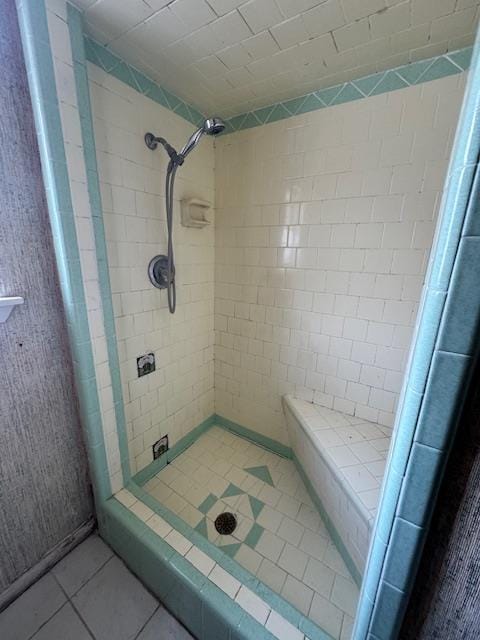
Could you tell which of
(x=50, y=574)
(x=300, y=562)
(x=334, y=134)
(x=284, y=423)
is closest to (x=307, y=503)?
(x=300, y=562)

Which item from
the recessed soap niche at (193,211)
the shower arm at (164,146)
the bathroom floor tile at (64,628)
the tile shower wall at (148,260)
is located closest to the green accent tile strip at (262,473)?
the tile shower wall at (148,260)

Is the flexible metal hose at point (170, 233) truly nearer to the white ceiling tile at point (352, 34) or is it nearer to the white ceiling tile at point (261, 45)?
the white ceiling tile at point (261, 45)

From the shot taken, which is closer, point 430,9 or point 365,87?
point 430,9

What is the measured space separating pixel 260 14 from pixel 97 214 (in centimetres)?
93

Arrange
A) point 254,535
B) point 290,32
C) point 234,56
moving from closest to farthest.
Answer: point 290,32 → point 234,56 → point 254,535

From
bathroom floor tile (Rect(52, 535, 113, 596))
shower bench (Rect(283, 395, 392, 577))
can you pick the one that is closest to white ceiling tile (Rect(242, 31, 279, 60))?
shower bench (Rect(283, 395, 392, 577))

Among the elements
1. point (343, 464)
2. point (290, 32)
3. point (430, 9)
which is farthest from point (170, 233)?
point (343, 464)

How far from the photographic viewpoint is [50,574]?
1094mm

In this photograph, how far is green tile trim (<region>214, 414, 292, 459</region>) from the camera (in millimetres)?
1773

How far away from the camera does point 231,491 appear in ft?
4.98

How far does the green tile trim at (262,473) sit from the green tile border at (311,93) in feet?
7.10

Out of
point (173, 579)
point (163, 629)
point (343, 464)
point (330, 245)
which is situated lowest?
point (163, 629)

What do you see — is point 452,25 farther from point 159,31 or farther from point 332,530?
point 332,530

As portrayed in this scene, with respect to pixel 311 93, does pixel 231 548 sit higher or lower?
lower
